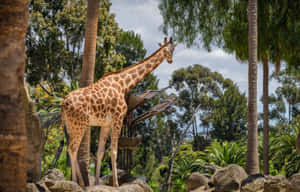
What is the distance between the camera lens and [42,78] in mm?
A: 18641

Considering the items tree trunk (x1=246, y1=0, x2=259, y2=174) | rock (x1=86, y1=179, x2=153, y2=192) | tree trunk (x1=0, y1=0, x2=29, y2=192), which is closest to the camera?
tree trunk (x1=0, y1=0, x2=29, y2=192)

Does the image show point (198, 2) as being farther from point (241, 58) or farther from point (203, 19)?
point (241, 58)

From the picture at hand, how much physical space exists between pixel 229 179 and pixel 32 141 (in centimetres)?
486

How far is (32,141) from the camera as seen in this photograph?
277 inches

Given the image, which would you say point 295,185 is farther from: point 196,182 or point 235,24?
point 235,24

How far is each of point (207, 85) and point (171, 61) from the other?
1615 cm

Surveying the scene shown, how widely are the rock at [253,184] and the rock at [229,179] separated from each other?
0.27 metres

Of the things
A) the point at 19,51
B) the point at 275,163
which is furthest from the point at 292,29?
the point at 19,51

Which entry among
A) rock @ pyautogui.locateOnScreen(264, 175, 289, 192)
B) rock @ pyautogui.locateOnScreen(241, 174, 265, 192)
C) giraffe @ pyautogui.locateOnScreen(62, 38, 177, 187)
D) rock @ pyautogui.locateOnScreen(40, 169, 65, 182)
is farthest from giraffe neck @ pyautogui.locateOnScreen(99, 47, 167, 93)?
rock @ pyautogui.locateOnScreen(264, 175, 289, 192)

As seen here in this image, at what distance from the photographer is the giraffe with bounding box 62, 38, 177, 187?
7359 mm

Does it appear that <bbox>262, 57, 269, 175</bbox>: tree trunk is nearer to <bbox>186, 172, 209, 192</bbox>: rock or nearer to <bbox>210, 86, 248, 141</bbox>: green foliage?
<bbox>186, 172, 209, 192</bbox>: rock

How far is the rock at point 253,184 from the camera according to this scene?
28.4 ft

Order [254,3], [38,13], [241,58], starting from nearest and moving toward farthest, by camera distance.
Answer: [254,3] → [241,58] → [38,13]

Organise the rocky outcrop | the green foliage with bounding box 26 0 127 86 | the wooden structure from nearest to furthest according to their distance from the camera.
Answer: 1. the rocky outcrop
2. the wooden structure
3. the green foliage with bounding box 26 0 127 86
